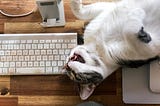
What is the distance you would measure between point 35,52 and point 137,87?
14.7 inches

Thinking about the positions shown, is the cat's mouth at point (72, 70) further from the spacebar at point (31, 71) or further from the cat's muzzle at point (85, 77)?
the spacebar at point (31, 71)

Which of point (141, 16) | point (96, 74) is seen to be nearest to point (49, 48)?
point (96, 74)

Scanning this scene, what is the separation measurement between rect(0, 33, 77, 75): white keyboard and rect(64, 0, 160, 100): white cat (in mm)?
74

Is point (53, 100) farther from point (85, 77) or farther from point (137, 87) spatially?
point (137, 87)

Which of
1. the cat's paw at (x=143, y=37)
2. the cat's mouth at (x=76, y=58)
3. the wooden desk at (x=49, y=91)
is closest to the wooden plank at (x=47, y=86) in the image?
the wooden desk at (x=49, y=91)

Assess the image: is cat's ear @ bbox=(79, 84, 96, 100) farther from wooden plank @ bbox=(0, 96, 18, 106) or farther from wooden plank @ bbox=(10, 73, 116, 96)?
wooden plank @ bbox=(0, 96, 18, 106)

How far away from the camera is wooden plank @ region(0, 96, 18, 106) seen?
113cm

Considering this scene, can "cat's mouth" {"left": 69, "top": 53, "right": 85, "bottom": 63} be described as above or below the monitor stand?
above

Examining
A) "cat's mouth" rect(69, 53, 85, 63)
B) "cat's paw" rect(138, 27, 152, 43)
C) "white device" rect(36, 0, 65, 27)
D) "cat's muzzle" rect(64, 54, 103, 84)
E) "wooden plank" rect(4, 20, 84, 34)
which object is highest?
"white device" rect(36, 0, 65, 27)

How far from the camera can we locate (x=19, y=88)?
1141 millimetres

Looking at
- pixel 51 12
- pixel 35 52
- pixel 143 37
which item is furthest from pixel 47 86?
pixel 143 37

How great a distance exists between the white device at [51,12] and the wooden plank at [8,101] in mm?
281

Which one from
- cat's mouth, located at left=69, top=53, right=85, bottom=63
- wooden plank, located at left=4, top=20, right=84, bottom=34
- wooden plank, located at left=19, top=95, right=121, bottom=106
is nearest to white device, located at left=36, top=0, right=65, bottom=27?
wooden plank, located at left=4, top=20, right=84, bottom=34

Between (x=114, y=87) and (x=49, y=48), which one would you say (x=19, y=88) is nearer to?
(x=49, y=48)
